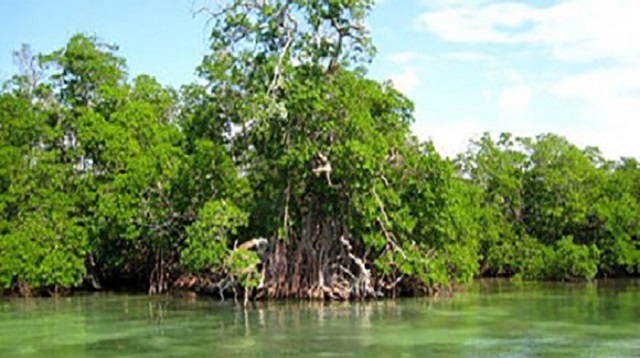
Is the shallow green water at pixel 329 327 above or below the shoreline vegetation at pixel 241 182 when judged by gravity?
below

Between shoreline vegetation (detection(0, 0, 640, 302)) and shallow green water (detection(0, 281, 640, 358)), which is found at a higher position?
shoreline vegetation (detection(0, 0, 640, 302))

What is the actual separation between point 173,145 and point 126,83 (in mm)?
3213

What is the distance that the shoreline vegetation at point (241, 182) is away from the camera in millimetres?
19125

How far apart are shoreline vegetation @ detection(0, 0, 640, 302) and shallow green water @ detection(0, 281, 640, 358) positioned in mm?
1193

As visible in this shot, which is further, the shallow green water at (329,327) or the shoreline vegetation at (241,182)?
the shoreline vegetation at (241,182)

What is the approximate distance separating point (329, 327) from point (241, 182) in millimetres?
7033

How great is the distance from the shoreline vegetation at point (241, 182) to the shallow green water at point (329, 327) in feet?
3.91

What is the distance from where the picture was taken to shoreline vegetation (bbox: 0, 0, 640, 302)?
753 inches

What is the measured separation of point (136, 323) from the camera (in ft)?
51.5

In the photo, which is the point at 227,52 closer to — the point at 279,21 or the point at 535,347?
the point at 279,21

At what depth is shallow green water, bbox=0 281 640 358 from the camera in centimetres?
1205

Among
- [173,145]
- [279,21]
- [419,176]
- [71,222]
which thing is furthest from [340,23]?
[71,222]

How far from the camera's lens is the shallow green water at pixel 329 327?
12.1 metres

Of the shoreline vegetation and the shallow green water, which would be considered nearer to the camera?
the shallow green water
